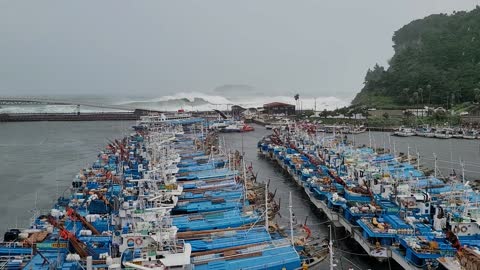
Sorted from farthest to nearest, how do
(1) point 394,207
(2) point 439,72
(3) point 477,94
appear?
(2) point 439,72 < (3) point 477,94 < (1) point 394,207

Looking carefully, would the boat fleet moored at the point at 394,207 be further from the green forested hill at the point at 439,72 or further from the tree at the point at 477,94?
the green forested hill at the point at 439,72

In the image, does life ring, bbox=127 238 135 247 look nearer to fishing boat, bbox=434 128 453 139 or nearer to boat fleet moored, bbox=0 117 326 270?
boat fleet moored, bbox=0 117 326 270

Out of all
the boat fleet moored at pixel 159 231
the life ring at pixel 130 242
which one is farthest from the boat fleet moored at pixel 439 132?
the life ring at pixel 130 242

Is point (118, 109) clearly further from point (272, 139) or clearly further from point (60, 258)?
point (60, 258)

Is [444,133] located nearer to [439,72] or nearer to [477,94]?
[477,94]

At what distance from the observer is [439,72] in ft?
289

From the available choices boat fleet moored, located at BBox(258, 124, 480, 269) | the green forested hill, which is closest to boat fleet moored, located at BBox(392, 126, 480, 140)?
the green forested hill

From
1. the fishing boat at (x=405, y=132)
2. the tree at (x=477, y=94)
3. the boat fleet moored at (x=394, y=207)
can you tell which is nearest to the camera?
the boat fleet moored at (x=394, y=207)

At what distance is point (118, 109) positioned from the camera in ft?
403

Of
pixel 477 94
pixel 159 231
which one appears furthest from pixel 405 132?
pixel 159 231

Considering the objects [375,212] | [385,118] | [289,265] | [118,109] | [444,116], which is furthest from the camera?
[118,109]

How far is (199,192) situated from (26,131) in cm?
5921

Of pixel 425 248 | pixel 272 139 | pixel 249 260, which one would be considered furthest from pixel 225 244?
pixel 272 139

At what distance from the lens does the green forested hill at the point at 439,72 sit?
82500 mm
